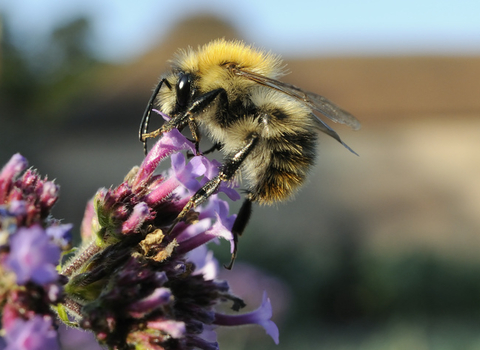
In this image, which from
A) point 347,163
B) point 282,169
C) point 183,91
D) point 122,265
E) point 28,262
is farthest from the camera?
point 347,163

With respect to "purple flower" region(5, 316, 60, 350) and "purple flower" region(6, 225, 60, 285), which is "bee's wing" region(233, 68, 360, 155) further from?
"purple flower" region(5, 316, 60, 350)

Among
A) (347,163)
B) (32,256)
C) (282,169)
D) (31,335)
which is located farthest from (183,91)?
(347,163)

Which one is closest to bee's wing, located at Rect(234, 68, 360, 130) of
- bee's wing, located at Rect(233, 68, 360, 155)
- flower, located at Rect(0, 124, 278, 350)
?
bee's wing, located at Rect(233, 68, 360, 155)

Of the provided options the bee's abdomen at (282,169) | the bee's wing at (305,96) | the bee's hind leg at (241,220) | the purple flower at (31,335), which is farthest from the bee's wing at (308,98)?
the purple flower at (31,335)

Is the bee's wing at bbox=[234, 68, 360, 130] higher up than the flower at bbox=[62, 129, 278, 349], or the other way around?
the bee's wing at bbox=[234, 68, 360, 130]

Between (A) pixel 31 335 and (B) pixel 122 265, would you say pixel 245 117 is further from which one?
(A) pixel 31 335
